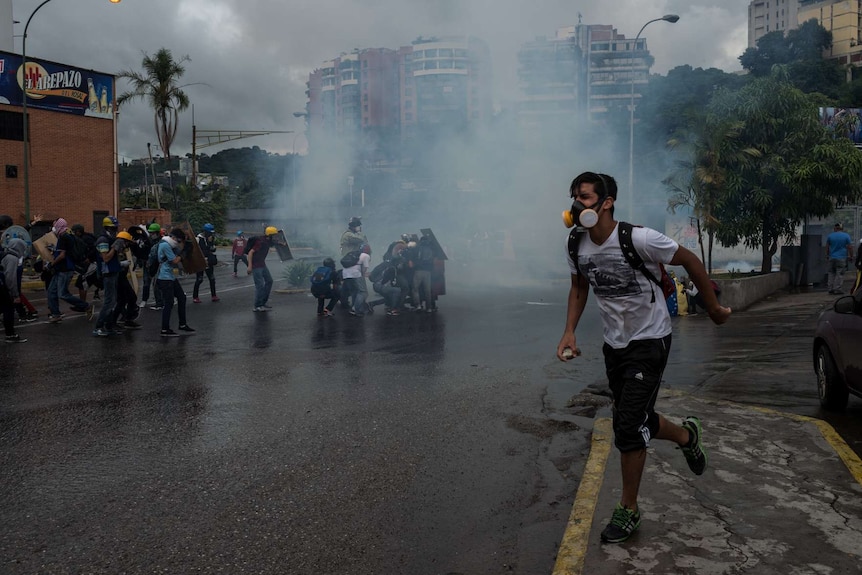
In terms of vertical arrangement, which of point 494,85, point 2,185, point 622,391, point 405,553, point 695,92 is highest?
point 695,92

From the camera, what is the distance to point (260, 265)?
15.1 m

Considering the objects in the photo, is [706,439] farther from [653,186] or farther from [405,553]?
[653,186]

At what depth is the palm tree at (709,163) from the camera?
1852 cm

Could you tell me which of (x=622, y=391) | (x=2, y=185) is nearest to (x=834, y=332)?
(x=622, y=391)

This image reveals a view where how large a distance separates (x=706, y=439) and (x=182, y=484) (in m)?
3.38

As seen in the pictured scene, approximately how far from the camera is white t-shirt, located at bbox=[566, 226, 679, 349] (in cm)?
395

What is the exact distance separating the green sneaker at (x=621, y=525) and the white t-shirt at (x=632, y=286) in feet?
2.55

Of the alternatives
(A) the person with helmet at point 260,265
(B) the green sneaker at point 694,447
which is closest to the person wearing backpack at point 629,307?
(B) the green sneaker at point 694,447

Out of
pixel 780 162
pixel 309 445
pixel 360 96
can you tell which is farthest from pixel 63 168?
pixel 309 445

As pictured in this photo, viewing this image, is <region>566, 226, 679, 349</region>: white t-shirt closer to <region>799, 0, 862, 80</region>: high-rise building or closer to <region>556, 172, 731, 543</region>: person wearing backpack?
<region>556, 172, 731, 543</region>: person wearing backpack

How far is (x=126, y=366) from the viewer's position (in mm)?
9180

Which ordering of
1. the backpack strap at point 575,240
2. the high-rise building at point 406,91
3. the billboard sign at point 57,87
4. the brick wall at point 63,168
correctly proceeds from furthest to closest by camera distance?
the high-rise building at point 406,91, the brick wall at point 63,168, the billboard sign at point 57,87, the backpack strap at point 575,240

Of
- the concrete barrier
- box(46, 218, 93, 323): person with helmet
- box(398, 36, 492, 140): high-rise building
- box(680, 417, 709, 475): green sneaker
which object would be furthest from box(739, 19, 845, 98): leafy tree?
box(680, 417, 709, 475): green sneaker

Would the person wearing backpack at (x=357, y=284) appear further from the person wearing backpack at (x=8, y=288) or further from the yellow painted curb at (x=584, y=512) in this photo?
the yellow painted curb at (x=584, y=512)
